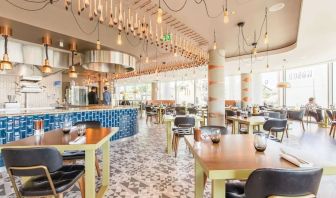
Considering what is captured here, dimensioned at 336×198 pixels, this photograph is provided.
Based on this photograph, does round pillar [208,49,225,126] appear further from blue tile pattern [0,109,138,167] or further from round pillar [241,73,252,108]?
round pillar [241,73,252,108]

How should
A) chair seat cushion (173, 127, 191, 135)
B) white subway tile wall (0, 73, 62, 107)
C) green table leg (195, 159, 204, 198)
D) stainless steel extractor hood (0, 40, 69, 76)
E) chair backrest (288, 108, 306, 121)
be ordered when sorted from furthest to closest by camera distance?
1. chair backrest (288, 108, 306, 121)
2. white subway tile wall (0, 73, 62, 107)
3. stainless steel extractor hood (0, 40, 69, 76)
4. chair seat cushion (173, 127, 191, 135)
5. green table leg (195, 159, 204, 198)

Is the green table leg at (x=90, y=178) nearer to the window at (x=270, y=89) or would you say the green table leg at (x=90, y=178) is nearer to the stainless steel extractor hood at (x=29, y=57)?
the stainless steel extractor hood at (x=29, y=57)

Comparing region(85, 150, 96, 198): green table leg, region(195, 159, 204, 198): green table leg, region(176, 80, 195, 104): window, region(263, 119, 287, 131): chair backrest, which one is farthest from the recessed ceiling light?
region(176, 80, 195, 104): window

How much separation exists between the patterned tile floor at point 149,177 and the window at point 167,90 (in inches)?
599

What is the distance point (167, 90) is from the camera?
20.7 m

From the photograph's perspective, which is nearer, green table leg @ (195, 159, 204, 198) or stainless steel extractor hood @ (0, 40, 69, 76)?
green table leg @ (195, 159, 204, 198)

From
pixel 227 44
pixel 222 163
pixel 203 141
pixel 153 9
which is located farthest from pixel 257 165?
pixel 227 44

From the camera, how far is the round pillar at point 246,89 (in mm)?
12432

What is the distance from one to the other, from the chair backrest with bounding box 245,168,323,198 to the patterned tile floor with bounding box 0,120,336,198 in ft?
5.69

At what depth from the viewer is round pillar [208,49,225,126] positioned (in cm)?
718

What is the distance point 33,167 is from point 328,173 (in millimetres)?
2378

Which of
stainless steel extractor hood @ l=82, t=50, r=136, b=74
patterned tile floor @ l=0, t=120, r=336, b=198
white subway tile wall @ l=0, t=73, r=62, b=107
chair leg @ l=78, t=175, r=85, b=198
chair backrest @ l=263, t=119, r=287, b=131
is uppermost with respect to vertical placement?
stainless steel extractor hood @ l=82, t=50, r=136, b=74

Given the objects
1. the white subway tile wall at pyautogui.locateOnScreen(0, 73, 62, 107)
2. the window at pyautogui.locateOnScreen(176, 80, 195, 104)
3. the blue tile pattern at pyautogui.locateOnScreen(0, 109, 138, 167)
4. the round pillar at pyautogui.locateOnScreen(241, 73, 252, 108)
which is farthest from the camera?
the window at pyautogui.locateOnScreen(176, 80, 195, 104)

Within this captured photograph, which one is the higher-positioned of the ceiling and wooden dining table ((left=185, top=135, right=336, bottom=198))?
the ceiling
